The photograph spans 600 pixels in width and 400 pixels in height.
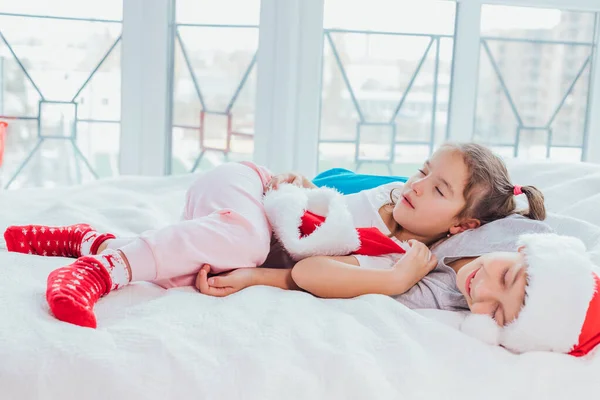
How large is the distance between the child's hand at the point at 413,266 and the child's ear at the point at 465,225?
13 cm

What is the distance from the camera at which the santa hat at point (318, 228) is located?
135 cm

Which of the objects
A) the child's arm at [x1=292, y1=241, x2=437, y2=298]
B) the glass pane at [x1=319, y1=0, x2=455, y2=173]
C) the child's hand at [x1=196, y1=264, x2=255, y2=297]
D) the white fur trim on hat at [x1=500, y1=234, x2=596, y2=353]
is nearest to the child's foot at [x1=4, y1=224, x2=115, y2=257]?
the child's hand at [x1=196, y1=264, x2=255, y2=297]

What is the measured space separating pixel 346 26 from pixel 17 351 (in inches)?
90.5

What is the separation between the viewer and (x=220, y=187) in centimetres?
145

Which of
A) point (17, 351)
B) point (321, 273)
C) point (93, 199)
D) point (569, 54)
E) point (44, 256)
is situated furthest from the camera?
point (569, 54)

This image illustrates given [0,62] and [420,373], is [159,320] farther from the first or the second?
[0,62]

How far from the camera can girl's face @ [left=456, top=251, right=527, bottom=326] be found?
1164 mm

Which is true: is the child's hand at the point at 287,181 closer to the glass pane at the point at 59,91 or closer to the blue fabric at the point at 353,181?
the blue fabric at the point at 353,181

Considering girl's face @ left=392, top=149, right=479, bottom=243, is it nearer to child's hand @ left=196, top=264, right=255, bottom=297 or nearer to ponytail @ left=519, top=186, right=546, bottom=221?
ponytail @ left=519, top=186, right=546, bottom=221

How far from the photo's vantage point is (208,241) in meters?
1.29

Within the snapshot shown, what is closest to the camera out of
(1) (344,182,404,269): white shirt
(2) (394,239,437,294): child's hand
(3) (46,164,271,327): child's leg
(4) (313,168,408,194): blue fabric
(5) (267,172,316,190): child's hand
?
(3) (46,164,271,327): child's leg

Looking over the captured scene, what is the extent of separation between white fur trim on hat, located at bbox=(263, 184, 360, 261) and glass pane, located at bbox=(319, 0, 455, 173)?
165 cm

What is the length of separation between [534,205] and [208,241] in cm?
68

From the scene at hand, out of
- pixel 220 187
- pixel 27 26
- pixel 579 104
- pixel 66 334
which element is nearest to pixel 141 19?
pixel 27 26
